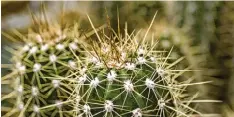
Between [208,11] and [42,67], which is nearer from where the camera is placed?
[42,67]

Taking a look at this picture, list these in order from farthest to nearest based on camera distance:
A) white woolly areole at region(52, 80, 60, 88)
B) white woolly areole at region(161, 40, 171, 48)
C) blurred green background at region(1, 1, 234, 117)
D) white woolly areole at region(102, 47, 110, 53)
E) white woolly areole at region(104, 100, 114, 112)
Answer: blurred green background at region(1, 1, 234, 117)
white woolly areole at region(161, 40, 171, 48)
white woolly areole at region(52, 80, 60, 88)
white woolly areole at region(102, 47, 110, 53)
white woolly areole at region(104, 100, 114, 112)

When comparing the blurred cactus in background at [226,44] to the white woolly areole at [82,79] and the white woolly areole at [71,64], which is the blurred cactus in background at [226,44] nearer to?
the white woolly areole at [71,64]

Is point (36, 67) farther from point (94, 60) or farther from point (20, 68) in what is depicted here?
point (94, 60)

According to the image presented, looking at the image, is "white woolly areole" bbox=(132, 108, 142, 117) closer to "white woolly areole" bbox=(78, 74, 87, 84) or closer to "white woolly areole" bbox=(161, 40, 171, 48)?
"white woolly areole" bbox=(78, 74, 87, 84)

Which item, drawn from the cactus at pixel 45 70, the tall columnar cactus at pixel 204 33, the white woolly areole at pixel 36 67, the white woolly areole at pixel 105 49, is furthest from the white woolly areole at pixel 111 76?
the tall columnar cactus at pixel 204 33

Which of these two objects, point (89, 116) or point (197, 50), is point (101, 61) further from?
point (197, 50)

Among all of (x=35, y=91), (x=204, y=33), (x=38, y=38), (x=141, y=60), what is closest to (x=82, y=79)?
(x=141, y=60)

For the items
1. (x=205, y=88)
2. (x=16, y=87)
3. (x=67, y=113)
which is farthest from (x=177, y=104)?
(x=205, y=88)

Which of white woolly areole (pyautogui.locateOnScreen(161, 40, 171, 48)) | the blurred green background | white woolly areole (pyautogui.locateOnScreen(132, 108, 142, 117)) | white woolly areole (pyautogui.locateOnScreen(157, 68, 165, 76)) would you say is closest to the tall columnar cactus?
the blurred green background
